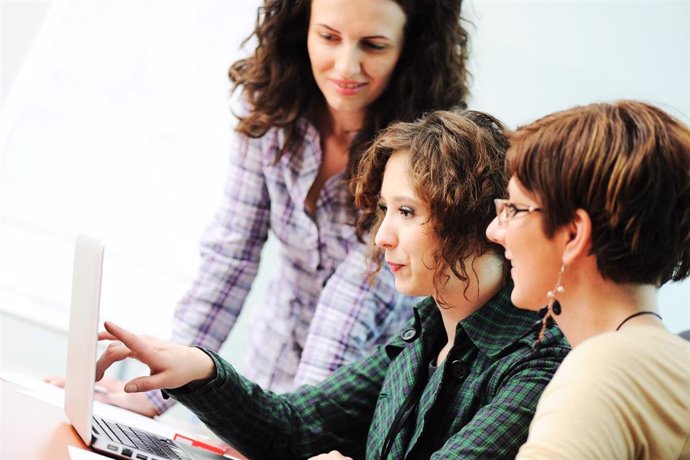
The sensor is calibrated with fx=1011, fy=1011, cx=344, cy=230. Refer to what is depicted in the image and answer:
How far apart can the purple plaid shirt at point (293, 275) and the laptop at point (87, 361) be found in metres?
0.59

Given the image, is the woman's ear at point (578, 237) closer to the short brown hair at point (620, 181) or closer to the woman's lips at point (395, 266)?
the short brown hair at point (620, 181)

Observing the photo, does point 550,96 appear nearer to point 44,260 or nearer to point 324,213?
point 324,213

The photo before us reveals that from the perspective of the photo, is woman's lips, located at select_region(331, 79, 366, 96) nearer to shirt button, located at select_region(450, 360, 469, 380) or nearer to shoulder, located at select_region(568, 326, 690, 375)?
shirt button, located at select_region(450, 360, 469, 380)

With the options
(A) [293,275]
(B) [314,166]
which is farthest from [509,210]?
(A) [293,275]

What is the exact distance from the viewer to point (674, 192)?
106 centimetres

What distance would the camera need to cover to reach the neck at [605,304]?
1103mm

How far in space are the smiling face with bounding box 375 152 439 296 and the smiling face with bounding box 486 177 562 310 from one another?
32cm

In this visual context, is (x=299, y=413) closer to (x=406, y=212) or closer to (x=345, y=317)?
(x=345, y=317)

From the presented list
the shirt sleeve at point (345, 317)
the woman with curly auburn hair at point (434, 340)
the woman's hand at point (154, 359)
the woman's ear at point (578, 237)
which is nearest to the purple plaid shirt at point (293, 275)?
the shirt sleeve at point (345, 317)

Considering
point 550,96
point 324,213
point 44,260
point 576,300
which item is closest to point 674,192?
point 576,300

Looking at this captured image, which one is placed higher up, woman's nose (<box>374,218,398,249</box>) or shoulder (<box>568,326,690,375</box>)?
shoulder (<box>568,326,690,375</box>)

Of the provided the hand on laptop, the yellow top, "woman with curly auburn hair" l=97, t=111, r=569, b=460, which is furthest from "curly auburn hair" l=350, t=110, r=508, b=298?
the hand on laptop

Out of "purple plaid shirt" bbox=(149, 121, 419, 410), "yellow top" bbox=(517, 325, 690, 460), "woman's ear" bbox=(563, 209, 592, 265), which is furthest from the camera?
"purple plaid shirt" bbox=(149, 121, 419, 410)

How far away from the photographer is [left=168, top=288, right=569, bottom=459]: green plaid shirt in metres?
1.34
